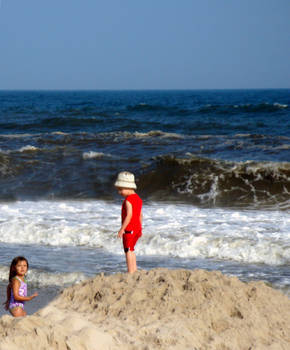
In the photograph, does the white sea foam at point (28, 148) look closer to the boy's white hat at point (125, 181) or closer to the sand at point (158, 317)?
the boy's white hat at point (125, 181)

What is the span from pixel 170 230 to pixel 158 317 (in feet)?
14.7

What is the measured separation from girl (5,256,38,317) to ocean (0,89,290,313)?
3.31 feet

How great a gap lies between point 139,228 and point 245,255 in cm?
202

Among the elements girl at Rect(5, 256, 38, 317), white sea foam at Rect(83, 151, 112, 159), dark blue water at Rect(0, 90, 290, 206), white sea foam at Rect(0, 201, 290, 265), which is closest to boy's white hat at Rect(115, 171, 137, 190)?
girl at Rect(5, 256, 38, 317)

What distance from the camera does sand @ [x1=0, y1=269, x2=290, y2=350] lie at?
327 centimetres

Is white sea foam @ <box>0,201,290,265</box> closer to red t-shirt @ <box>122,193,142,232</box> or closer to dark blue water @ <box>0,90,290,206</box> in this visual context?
dark blue water @ <box>0,90,290,206</box>

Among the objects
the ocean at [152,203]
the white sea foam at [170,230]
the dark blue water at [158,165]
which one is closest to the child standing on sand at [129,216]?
the ocean at [152,203]

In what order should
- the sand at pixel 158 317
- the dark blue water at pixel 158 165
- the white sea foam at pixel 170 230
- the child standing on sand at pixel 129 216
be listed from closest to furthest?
the sand at pixel 158 317 < the child standing on sand at pixel 129 216 < the white sea foam at pixel 170 230 < the dark blue water at pixel 158 165

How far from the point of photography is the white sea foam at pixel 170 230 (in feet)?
→ 23.5

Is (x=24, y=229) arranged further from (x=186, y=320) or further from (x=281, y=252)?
(x=186, y=320)

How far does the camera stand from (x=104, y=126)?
25.9 metres

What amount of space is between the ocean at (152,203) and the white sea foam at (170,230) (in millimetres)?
16

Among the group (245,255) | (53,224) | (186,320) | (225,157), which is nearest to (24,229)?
(53,224)

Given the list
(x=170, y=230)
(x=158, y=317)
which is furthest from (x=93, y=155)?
(x=158, y=317)
